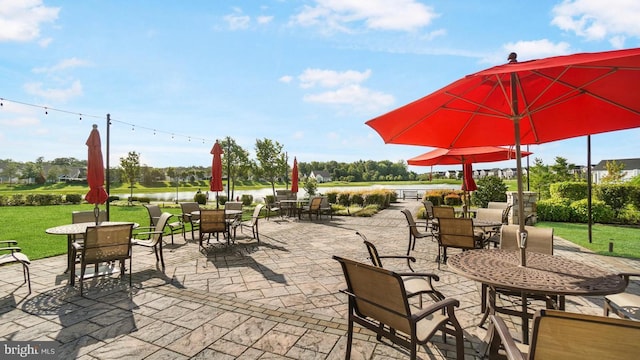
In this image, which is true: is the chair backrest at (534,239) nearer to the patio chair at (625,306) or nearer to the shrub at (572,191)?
the patio chair at (625,306)

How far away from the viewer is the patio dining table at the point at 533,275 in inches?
73.9

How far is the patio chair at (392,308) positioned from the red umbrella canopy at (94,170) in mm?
5265

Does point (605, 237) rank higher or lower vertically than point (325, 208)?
lower

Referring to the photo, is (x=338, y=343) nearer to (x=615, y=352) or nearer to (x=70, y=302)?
(x=615, y=352)

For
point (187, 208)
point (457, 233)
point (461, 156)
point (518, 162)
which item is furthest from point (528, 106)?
point (187, 208)

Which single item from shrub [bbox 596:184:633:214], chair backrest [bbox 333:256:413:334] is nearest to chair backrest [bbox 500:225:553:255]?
chair backrest [bbox 333:256:413:334]

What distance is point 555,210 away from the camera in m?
10.7

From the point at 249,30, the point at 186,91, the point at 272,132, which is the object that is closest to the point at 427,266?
the point at 249,30

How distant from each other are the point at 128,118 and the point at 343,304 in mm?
12094

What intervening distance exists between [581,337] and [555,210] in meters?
12.2

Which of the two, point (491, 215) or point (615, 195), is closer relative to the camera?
point (491, 215)

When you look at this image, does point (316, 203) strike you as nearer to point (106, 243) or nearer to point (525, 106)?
point (106, 243)

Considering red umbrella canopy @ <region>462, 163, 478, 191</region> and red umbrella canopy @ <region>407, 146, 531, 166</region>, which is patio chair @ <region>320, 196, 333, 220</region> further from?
red umbrella canopy @ <region>462, 163, 478, 191</region>

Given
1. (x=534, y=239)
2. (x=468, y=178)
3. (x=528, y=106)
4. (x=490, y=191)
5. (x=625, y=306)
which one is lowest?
(x=625, y=306)
